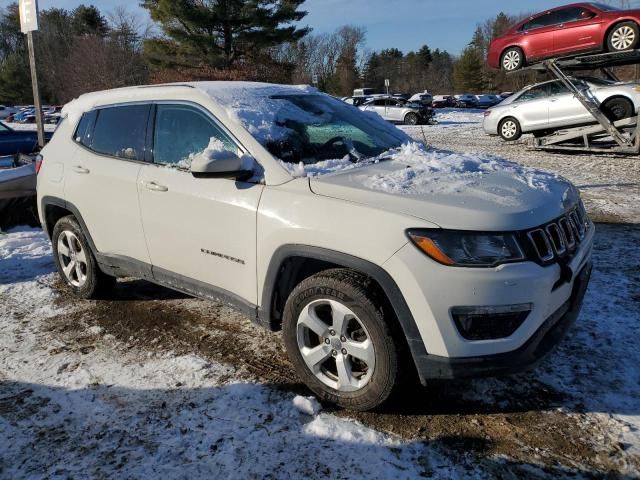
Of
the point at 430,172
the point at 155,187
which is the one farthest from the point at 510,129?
the point at 155,187

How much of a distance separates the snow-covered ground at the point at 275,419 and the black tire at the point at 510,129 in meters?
Answer: 11.5

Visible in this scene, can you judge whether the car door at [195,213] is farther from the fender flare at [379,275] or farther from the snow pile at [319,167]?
the fender flare at [379,275]

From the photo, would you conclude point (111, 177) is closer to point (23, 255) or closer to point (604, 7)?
point (23, 255)

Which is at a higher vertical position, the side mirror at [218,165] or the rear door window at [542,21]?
the rear door window at [542,21]

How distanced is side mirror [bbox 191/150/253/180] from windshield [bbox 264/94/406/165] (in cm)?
26

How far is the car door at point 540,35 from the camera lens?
465 inches

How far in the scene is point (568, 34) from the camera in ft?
37.7

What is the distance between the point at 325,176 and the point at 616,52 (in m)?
10.3

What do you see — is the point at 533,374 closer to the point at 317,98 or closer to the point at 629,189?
the point at 317,98

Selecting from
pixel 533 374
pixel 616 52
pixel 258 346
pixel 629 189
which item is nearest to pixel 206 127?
pixel 258 346

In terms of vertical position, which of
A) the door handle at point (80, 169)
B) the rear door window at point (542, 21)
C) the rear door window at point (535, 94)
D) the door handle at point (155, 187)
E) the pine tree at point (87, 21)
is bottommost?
the door handle at point (155, 187)

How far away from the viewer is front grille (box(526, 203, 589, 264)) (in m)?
2.54

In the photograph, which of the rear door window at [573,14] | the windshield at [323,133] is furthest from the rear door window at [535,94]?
the windshield at [323,133]

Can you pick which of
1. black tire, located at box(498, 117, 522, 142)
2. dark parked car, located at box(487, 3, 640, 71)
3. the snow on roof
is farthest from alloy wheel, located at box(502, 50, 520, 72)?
the snow on roof
